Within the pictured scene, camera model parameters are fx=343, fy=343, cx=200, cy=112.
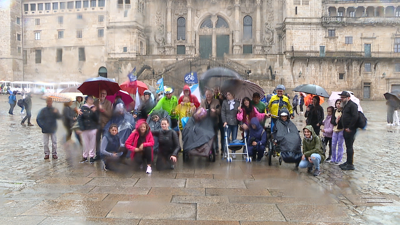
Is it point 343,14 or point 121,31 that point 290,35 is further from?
point 121,31

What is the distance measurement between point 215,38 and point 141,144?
4077cm

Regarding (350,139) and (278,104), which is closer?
(350,139)

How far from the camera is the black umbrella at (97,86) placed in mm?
9195

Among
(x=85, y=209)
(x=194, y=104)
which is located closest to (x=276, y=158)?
(x=194, y=104)

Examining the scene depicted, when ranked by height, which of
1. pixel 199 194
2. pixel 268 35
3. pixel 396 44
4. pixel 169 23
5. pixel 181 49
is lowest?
pixel 199 194

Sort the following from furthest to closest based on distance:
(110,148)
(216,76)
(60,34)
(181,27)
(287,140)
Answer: (60,34) < (181,27) < (216,76) < (287,140) < (110,148)

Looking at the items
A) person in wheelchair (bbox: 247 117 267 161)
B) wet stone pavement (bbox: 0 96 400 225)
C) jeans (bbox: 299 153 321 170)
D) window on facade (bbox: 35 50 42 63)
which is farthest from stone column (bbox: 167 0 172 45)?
jeans (bbox: 299 153 321 170)

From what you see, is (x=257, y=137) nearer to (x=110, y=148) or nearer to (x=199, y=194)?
(x=199, y=194)

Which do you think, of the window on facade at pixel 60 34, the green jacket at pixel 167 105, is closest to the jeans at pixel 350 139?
the green jacket at pixel 167 105

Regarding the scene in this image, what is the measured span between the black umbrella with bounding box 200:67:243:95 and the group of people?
48 centimetres

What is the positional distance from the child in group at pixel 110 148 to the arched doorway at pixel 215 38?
130ft

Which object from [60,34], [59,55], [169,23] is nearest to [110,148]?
[169,23]

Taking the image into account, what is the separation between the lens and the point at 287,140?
27.7 feet

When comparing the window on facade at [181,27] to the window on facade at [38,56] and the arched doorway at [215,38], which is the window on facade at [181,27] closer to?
the arched doorway at [215,38]
